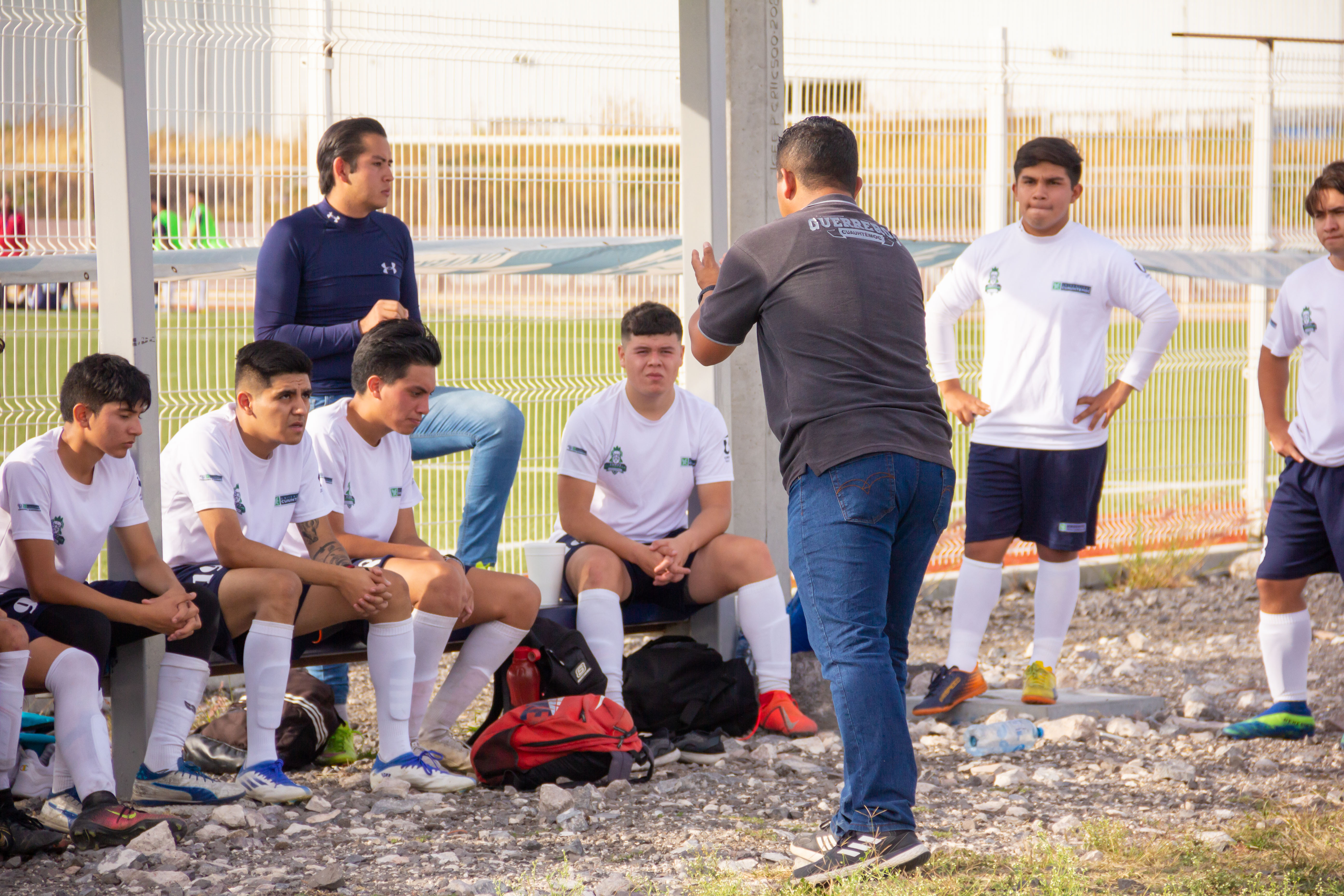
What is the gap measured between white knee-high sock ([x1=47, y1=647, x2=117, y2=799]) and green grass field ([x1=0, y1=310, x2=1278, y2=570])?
60.2 inches

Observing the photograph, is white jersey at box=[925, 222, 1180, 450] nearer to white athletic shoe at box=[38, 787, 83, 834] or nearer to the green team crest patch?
the green team crest patch

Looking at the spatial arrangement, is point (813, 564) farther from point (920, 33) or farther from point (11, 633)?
point (920, 33)

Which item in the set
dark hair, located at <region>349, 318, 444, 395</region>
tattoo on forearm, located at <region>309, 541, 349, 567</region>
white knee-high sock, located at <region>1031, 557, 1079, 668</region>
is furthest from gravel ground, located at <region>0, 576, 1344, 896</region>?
dark hair, located at <region>349, 318, 444, 395</region>

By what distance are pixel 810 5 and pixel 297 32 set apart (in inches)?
114

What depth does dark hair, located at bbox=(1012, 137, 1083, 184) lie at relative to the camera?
5523 millimetres

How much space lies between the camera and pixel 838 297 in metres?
3.72

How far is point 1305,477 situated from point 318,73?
4.26 m

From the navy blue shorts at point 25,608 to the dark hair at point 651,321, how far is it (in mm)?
2144

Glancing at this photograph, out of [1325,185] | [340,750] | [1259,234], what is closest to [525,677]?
[340,750]

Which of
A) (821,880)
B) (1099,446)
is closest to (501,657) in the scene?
(821,880)

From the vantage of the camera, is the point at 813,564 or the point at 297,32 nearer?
the point at 813,564

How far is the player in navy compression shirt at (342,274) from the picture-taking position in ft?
16.6

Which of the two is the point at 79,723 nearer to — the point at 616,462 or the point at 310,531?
the point at 310,531

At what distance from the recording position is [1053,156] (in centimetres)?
552
